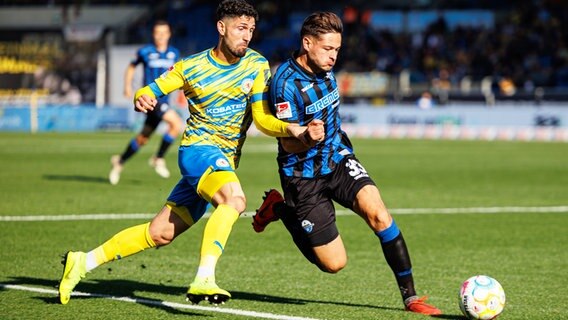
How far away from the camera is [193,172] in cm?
729

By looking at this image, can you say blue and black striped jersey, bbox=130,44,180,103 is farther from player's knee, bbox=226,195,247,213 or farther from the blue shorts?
player's knee, bbox=226,195,247,213

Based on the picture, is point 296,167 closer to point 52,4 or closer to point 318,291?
point 318,291

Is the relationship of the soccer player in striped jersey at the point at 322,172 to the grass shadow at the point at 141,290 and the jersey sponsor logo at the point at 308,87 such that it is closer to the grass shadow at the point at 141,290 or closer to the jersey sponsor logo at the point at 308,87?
the jersey sponsor logo at the point at 308,87

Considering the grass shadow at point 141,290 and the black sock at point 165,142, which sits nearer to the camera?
the grass shadow at point 141,290

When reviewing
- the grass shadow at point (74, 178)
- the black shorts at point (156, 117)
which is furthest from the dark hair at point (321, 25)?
the grass shadow at point (74, 178)

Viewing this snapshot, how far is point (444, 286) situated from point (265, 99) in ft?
7.39

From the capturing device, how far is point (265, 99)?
24.1 ft

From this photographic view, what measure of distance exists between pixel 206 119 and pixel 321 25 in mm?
1129

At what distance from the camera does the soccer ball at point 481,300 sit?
6.68m

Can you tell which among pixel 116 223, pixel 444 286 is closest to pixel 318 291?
pixel 444 286

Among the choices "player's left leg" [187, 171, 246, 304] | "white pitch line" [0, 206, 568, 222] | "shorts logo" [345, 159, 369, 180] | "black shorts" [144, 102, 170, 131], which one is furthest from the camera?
"black shorts" [144, 102, 170, 131]

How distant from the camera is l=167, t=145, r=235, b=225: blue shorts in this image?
7.28m

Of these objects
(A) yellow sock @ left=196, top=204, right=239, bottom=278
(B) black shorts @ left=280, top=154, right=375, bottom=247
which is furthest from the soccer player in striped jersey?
(A) yellow sock @ left=196, top=204, right=239, bottom=278

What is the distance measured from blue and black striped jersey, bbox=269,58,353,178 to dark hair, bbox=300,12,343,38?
279 mm
